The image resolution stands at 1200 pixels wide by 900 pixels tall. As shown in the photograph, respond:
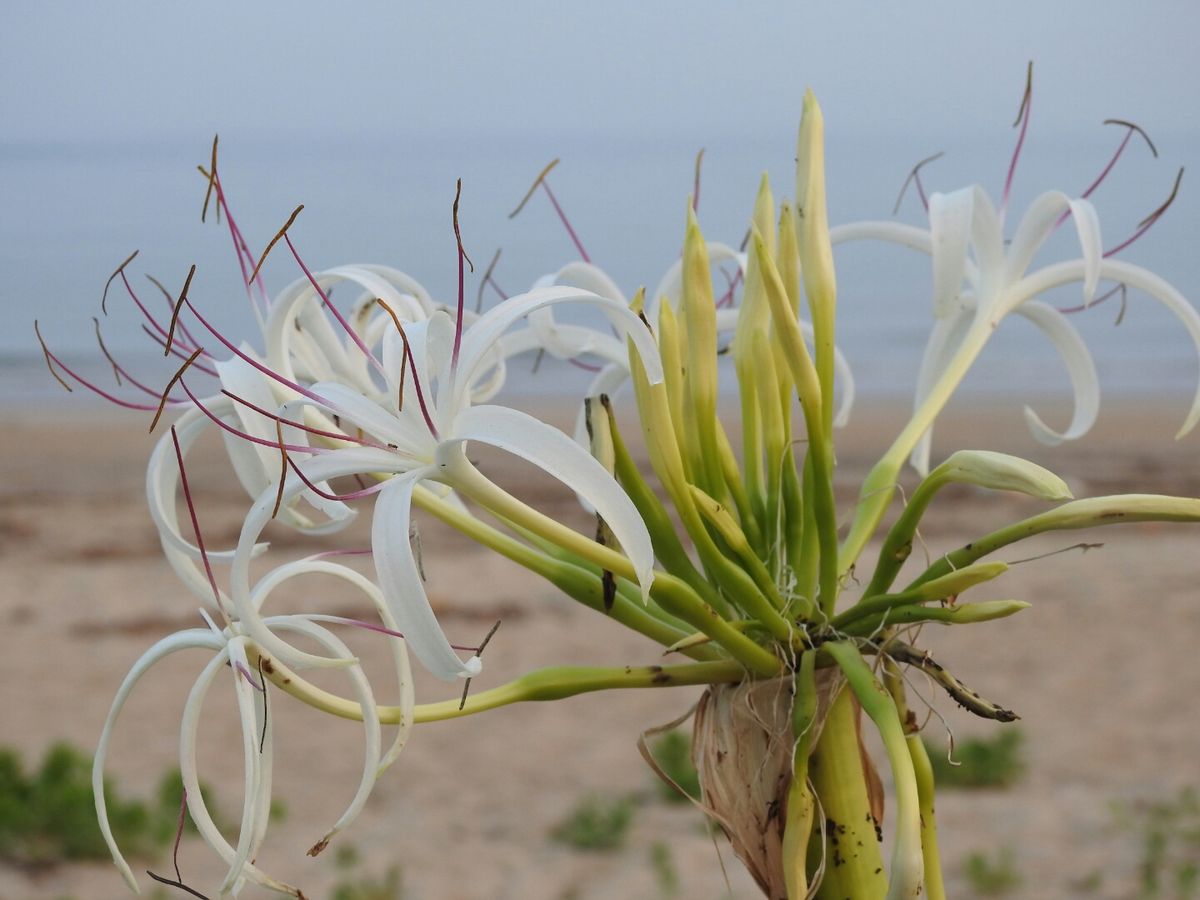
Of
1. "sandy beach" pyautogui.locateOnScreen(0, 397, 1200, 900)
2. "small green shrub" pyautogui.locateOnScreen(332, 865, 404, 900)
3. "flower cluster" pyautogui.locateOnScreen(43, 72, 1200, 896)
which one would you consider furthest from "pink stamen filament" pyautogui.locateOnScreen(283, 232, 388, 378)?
"small green shrub" pyautogui.locateOnScreen(332, 865, 404, 900)

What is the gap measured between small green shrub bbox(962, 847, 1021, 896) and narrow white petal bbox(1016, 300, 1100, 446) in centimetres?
322

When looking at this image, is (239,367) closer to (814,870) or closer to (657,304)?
(657,304)

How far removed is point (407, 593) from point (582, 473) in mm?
156

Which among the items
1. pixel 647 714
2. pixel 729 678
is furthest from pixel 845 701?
→ pixel 647 714

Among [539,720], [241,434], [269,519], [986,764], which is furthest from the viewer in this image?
[539,720]

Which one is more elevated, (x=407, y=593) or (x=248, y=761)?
(x=407, y=593)

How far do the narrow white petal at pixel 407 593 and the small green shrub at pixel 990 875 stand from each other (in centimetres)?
380

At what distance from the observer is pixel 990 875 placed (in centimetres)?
426

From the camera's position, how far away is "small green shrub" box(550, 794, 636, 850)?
15.4 ft

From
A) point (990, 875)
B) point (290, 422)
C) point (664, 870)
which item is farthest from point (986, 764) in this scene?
point (290, 422)

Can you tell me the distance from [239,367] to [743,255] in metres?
0.60

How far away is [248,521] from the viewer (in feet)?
3.17

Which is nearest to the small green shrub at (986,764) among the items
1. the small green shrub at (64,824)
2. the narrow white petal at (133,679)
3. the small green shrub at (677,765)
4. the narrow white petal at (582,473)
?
the small green shrub at (677,765)

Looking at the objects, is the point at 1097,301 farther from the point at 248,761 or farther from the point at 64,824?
the point at 64,824
